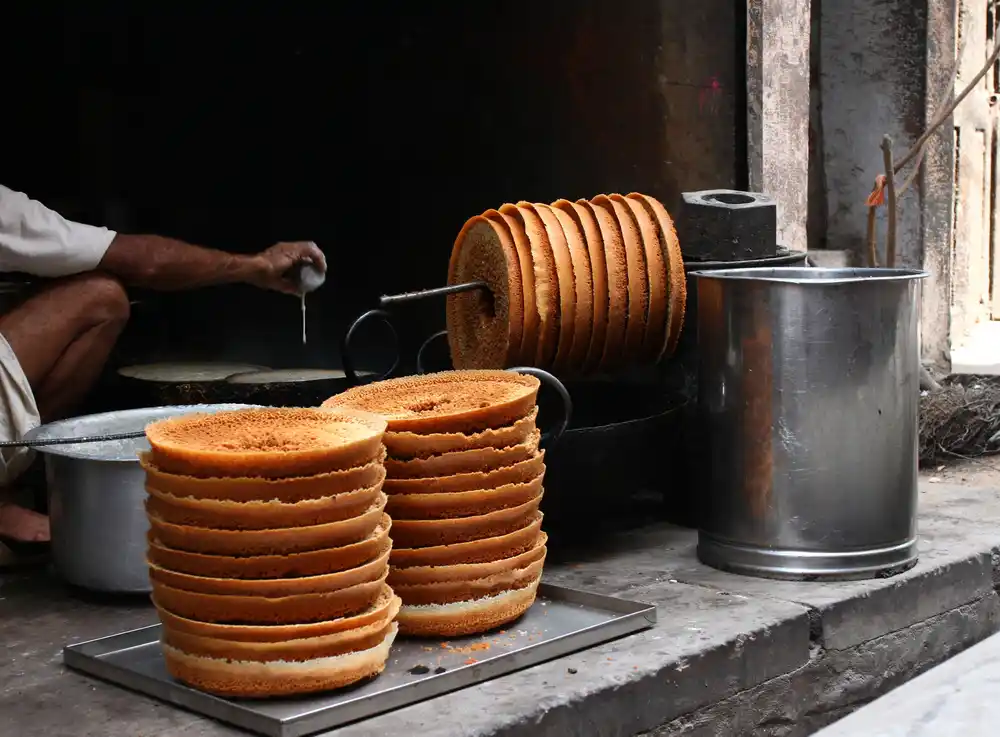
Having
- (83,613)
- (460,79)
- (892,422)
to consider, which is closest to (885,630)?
(892,422)

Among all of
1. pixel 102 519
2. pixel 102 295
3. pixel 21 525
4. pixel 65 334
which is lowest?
pixel 21 525

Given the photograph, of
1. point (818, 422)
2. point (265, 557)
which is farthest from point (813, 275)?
point (265, 557)

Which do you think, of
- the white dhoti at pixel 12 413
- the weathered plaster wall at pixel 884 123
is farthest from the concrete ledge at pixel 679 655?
the weathered plaster wall at pixel 884 123

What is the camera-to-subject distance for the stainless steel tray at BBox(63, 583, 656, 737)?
2119 mm

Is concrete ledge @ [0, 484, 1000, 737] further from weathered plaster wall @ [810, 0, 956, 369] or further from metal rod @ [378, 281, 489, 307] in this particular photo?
weathered plaster wall @ [810, 0, 956, 369]

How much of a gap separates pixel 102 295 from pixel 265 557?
74.8 inches

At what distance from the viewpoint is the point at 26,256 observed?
141 inches

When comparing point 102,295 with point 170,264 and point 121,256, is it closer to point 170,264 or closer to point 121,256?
point 121,256

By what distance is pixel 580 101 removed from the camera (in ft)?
14.8

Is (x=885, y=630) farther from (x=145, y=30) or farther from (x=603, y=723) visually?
(x=145, y=30)

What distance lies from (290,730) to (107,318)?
2072mm

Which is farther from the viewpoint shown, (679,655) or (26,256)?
(26,256)

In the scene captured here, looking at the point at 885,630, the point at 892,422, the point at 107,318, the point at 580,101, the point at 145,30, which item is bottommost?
the point at 885,630

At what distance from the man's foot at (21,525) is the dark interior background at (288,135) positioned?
6.98 feet
